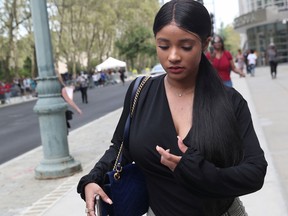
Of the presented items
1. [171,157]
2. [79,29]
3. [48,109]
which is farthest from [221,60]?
[79,29]

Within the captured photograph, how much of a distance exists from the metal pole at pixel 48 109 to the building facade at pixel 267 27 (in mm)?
32304

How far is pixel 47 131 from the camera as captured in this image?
263 inches

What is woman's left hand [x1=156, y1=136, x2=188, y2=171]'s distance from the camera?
4.88 feet

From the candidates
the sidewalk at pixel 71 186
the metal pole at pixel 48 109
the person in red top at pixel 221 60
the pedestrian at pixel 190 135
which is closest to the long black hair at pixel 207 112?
the pedestrian at pixel 190 135

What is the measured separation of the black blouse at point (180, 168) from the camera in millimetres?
1479

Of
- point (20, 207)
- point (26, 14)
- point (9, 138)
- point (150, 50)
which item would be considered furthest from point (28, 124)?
point (150, 50)

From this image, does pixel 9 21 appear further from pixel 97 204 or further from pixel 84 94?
pixel 97 204

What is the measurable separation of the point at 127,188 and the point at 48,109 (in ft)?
16.0

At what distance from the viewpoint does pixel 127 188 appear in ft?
6.16

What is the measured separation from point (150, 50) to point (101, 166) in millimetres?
63482

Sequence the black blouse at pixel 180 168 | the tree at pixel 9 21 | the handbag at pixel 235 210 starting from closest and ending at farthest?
the black blouse at pixel 180 168 → the handbag at pixel 235 210 → the tree at pixel 9 21

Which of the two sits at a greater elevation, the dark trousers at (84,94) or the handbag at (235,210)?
the handbag at (235,210)

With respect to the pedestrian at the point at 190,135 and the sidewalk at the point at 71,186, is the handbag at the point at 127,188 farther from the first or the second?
the sidewalk at the point at 71,186

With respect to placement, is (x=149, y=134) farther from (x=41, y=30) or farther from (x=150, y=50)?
(x=150, y=50)
